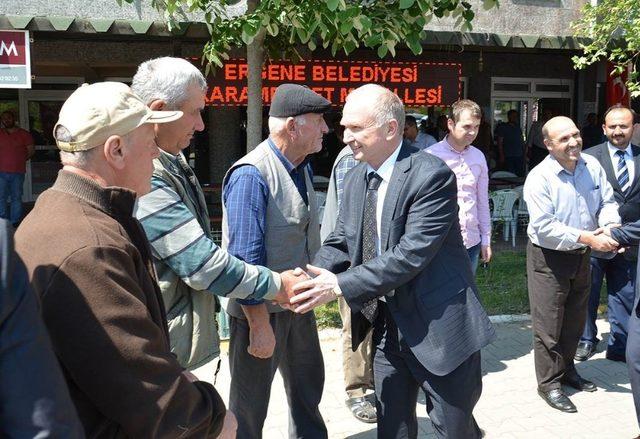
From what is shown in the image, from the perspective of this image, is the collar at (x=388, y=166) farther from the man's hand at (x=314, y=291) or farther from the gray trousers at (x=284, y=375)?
the gray trousers at (x=284, y=375)

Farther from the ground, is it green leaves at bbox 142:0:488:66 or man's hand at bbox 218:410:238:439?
green leaves at bbox 142:0:488:66

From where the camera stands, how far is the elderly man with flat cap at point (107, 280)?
1.53 meters

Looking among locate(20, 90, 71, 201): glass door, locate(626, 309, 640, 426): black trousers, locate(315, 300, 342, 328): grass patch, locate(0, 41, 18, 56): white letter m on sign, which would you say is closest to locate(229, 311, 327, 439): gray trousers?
locate(626, 309, 640, 426): black trousers

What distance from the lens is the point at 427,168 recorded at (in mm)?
2906

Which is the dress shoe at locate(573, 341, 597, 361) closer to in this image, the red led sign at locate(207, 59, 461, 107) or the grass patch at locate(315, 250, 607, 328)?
the grass patch at locate(315, 250, 607, 328)

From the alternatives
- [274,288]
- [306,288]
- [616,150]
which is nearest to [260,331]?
[306,288]

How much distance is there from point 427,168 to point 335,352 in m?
3.15

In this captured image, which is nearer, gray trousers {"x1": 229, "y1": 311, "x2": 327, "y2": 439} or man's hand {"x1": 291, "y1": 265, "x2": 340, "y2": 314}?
man's hand {"x1": 291, "y1": 265, "x2": 340, "y2": 314}

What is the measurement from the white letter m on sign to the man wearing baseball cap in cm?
734

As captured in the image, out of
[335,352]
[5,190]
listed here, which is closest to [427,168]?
[335,352]

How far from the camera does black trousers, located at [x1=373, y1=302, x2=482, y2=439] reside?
2.93 meters

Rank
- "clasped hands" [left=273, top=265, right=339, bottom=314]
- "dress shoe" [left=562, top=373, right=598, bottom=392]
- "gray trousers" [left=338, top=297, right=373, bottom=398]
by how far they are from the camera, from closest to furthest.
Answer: "clasped hands" [left=273, top=265, right=339, bottom=314] < "gray trousers" [left=338, top=297, right=373, bottom=398] < "dress shoe" [left=562, top=373, right=598, bottom=392]

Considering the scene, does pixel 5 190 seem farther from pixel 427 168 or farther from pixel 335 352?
pixel 427 168

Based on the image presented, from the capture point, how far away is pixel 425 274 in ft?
9.52
